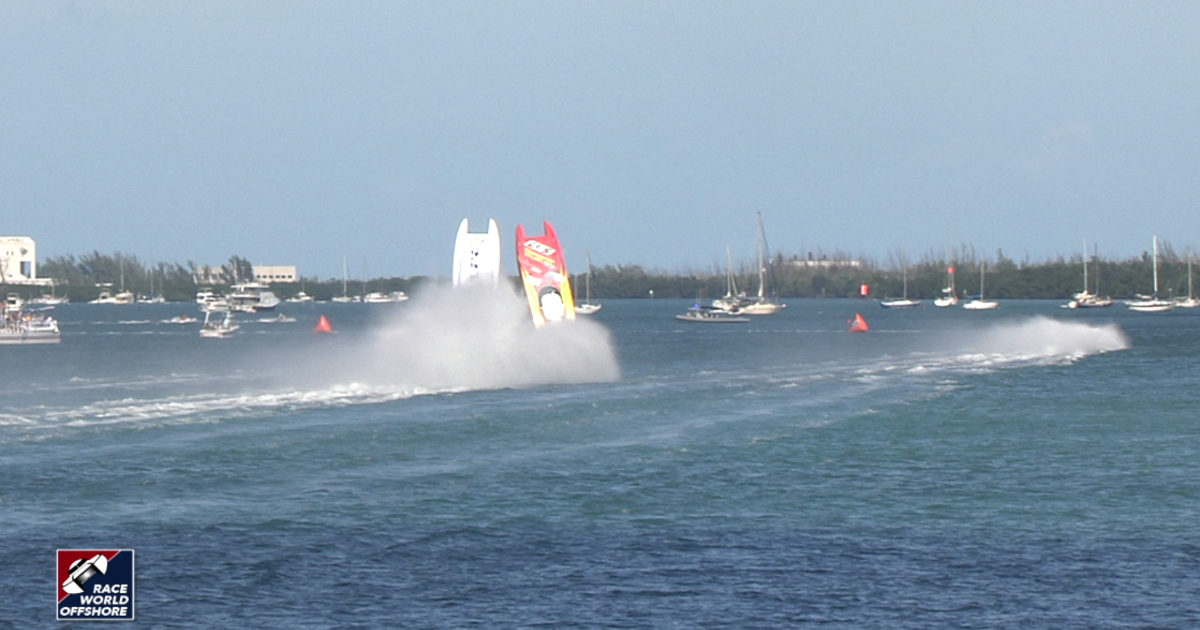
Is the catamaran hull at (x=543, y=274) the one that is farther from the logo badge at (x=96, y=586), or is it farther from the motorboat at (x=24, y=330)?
the motorboat at (x=24, y=330)

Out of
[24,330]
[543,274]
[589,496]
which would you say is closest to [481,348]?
[543,274]

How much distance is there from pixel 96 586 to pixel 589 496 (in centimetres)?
957

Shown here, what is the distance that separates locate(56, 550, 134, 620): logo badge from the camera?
47.1ft

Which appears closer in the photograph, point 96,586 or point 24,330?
point 96,586

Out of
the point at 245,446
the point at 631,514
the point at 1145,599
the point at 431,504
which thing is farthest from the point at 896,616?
the point at 245,446

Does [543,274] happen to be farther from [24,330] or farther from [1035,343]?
[24,330]

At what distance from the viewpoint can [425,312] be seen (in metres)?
47.6

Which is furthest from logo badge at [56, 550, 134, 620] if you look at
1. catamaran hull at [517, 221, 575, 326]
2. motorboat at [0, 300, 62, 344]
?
motorboat at [0, 300, 62, 344]

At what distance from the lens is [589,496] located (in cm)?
2283

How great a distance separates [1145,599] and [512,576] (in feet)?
25.0

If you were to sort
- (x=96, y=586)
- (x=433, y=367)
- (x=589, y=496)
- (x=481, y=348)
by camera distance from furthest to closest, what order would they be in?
(x=481, y=348) < (x=433, y=367) < (x=589, y=496) < (x=96, y=586)

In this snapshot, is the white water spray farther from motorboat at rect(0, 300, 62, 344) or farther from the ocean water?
motorboat at rect(0, 300, 62, 344)

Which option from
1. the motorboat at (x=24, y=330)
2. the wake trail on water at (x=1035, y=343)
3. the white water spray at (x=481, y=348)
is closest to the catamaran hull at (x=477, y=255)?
the white water spray at (x=481, y=348)

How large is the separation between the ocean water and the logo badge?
42 cm
